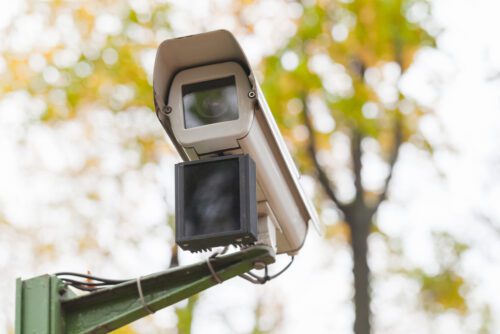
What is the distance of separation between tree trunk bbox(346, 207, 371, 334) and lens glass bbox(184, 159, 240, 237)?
4.87 meters

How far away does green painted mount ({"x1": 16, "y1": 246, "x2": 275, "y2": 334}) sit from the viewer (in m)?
3.50

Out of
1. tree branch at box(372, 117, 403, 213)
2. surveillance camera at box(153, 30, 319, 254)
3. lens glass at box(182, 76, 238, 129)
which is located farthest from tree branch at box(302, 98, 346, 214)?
lens glass at box(182, 76, 238, 129)

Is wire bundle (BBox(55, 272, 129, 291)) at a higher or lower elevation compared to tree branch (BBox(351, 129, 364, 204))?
lower

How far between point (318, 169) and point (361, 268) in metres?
1.05

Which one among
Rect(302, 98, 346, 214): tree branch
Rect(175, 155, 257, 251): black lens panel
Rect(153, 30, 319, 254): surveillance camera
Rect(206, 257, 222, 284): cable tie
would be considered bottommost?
Rect(206, 257, 222, 284): cable tie

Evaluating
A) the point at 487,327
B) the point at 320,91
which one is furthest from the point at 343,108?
the point at 487,327

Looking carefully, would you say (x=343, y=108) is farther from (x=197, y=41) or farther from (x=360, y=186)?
(x=197, y=41)

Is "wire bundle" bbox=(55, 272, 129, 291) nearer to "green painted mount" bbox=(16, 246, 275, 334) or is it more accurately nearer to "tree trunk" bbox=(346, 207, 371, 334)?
"green painted mount" bbox=(16, 246, 275, 334)

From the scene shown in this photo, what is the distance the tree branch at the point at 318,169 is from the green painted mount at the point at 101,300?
512cm

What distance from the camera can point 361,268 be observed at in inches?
326

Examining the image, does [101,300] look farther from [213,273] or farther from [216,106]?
[216,106]

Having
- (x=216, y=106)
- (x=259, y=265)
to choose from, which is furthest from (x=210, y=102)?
(x=259, y=265)

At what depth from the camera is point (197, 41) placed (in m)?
3.50

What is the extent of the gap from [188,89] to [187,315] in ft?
18.5
